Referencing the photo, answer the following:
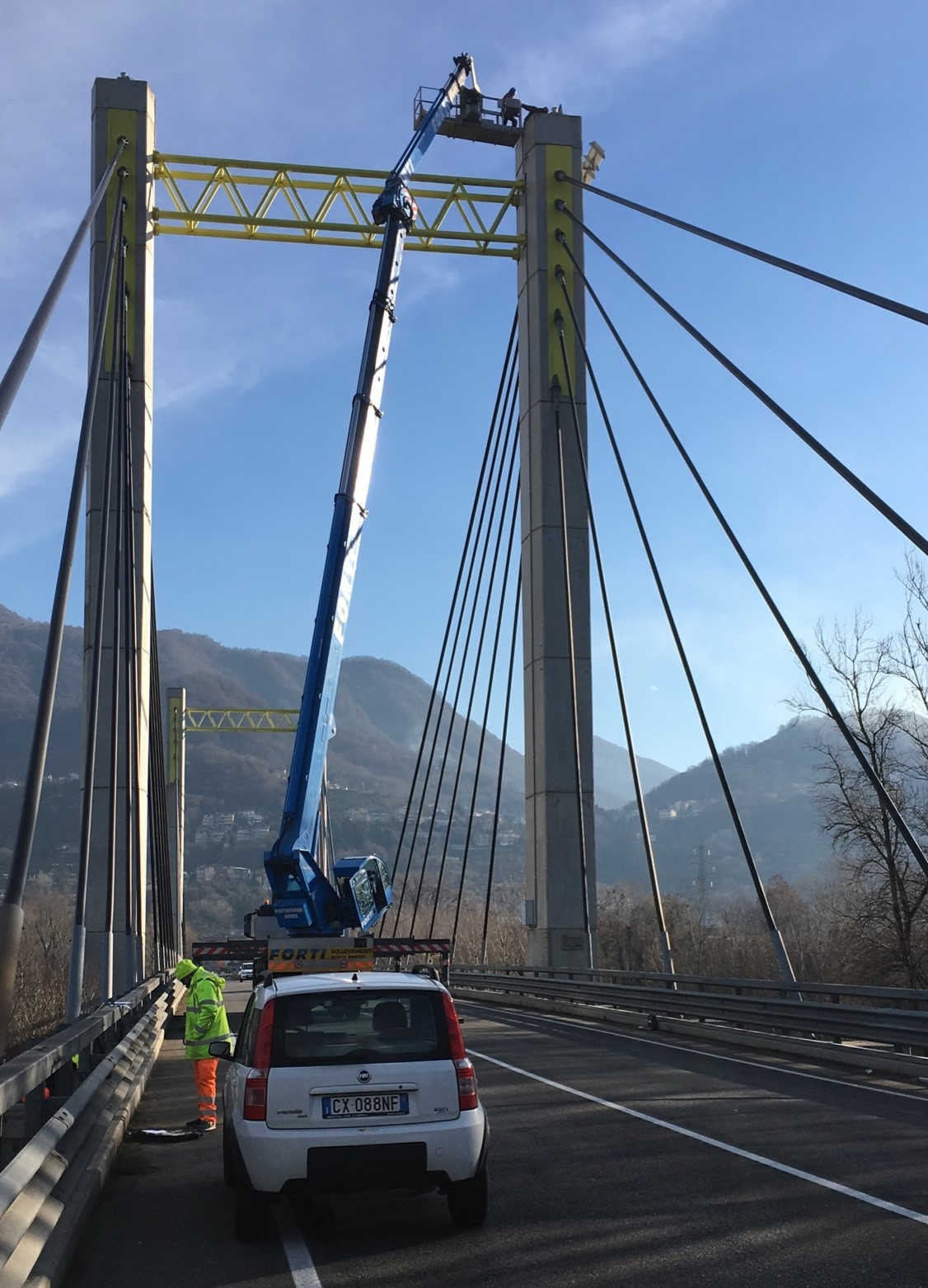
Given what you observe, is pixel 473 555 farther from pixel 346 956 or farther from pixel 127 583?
pixel 346 956

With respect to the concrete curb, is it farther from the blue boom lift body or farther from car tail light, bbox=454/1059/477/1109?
car tail light, bbox=454/1059/477/1109

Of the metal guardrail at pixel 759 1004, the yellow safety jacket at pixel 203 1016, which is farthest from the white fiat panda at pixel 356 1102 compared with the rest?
the metal guardrail at pixel 759 1004

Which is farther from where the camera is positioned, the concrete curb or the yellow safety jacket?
the concrete curb

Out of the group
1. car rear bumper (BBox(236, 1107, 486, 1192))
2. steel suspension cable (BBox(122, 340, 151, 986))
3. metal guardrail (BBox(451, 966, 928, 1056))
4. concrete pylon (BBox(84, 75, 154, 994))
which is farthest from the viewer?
concrete pylon (BBox(84, 75, 154, 994))

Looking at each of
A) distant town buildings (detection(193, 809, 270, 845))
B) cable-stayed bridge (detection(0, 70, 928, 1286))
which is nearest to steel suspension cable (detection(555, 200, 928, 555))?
cable-stayed bridge (detection(0, 70, 928, 1286))

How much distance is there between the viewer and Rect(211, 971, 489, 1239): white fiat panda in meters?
6.90

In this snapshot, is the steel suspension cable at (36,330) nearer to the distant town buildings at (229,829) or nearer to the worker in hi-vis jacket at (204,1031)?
the worker in hi-vis jacket at (204,1031)

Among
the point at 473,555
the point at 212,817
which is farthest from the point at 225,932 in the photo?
the point at 473,555

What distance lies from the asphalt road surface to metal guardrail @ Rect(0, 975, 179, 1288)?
0.30 metres

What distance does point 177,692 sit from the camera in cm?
6159

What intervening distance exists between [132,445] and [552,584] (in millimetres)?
8926

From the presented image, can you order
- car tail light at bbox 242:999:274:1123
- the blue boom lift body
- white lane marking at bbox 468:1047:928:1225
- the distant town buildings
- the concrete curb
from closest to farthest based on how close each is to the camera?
car tail light at bbox 242:999:274:1123, white lane marking at bbox 468:1047:928:1225, the concrete curb, the blue boom lift body, the distant town buildings

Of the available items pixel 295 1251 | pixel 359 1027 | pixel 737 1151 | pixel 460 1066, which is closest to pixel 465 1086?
pixel 460 1066

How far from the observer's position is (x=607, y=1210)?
7328 millimetres
